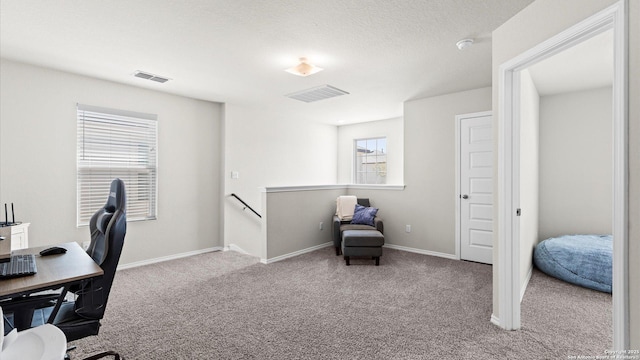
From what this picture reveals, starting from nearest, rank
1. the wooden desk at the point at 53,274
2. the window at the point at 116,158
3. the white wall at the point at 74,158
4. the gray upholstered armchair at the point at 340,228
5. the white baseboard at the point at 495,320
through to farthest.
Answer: the wooden desk at the point at 53,274
the white baseboard at the point at 495,320
the white wall at the point at 74,158
the window at the point at 116,158
the gray upholstered armchair at the point at 340,228

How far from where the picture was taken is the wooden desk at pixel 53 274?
4.60 ft

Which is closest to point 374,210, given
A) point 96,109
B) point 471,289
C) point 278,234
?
point 278,234

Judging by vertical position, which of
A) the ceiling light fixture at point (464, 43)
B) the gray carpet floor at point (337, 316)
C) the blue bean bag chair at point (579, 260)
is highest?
the ceiling light fixture at point (464, 43)

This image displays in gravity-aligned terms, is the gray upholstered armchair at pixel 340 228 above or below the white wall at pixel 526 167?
below

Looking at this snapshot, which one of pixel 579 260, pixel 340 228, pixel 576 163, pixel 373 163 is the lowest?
pixel 579 260

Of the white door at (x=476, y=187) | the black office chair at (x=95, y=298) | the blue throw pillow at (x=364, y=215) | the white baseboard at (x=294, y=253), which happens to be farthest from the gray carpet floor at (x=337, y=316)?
the blue throw pillow at (x=364, y=215)

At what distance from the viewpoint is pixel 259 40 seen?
2803mm

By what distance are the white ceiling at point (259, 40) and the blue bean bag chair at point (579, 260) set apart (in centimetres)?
218

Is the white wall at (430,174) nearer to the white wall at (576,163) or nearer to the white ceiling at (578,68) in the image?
the white ceiling at (578,68)

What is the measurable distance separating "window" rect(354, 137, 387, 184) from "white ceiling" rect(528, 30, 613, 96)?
3.05 metres

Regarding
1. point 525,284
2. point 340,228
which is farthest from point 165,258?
point 525,284

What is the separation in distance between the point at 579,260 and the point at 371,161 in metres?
4.18

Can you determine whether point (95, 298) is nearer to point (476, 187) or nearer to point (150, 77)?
point (150, 77)

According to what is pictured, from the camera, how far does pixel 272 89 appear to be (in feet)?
14.3
